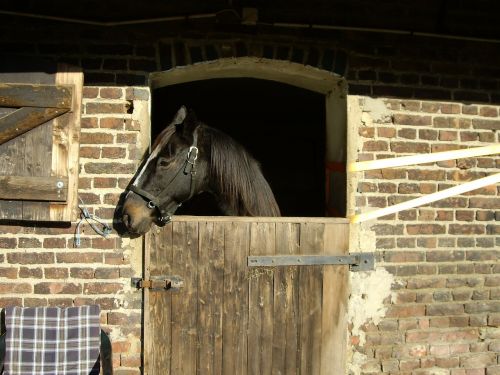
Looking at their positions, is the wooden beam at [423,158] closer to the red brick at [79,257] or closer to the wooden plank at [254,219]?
the wooden plank at [254,219]

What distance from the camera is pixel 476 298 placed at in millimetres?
3797

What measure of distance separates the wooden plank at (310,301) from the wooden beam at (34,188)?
1.60 m

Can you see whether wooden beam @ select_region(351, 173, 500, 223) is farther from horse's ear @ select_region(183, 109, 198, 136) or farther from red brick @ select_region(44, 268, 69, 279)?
red brick @ select_region(44, 268, 69, 279)

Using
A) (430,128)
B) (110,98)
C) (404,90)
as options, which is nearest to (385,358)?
(430,128)

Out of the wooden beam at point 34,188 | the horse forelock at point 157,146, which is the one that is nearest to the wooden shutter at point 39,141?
the wooden beam at point 34,188

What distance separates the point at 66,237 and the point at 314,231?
5.42 ft

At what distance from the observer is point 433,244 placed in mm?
3707

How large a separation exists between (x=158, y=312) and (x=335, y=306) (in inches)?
47.8

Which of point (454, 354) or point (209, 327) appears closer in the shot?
point (209, 327)

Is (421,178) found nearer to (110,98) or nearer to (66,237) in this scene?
(110,98)

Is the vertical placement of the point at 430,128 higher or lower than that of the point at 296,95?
lower

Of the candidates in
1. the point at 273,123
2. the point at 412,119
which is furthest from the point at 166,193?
the point at 273,123

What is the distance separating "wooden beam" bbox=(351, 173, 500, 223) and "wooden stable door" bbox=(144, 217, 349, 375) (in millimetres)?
190

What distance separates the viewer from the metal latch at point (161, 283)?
10.9ft
